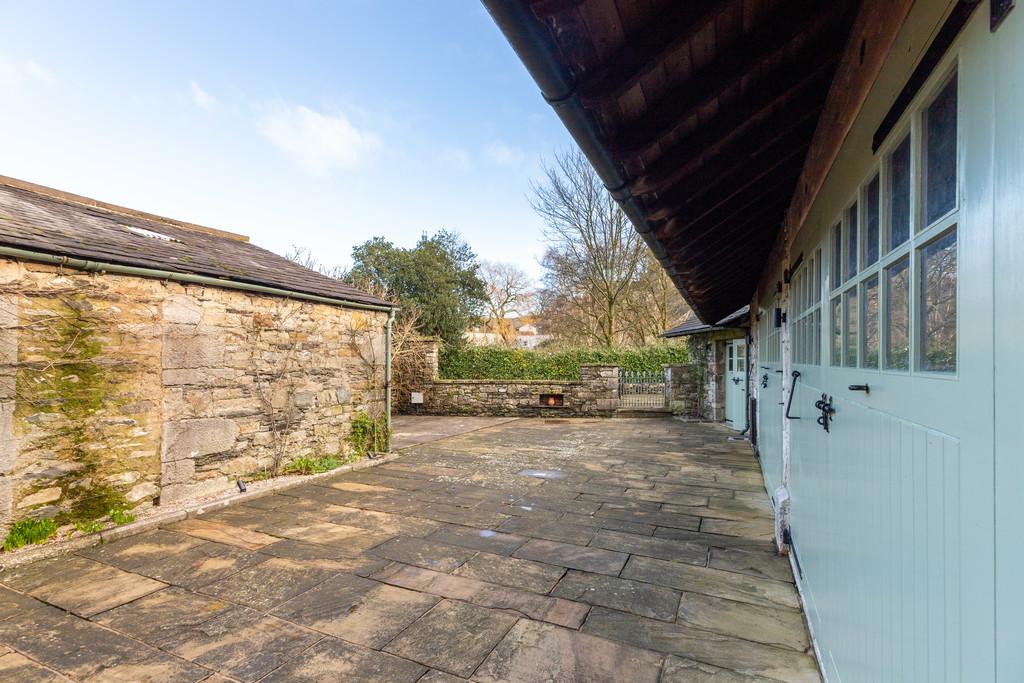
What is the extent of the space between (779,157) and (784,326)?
168 centimetres

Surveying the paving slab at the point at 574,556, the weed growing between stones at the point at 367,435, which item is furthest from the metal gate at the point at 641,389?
the paving slab at the point at 574,556

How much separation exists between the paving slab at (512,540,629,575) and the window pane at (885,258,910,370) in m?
→ 2.47

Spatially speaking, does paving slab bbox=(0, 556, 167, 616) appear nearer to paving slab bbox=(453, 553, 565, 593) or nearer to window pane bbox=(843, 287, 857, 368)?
paving slab bbox=(453, 553, 565, 593)

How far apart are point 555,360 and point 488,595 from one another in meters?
11.6

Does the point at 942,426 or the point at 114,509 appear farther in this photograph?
the point at 114,509

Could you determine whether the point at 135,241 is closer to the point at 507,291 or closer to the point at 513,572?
the point at 513,572

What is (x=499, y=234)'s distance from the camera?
24.9 metres

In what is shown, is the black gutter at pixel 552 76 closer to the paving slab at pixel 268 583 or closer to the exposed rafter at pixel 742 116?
the exposed rafter at pixel 742 116

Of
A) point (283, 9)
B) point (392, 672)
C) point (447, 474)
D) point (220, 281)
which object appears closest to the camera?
point (392, 672)

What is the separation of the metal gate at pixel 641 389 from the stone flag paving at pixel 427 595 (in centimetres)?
800

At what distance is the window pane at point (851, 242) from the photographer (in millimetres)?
1891

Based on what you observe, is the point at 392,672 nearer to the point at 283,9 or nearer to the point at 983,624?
the point at 983,624

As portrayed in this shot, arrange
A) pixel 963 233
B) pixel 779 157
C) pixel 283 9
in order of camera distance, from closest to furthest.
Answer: pixel 963 233
pixel 779 157
pixel 283 9

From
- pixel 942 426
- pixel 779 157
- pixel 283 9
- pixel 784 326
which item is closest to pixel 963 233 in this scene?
pixel 942 426
